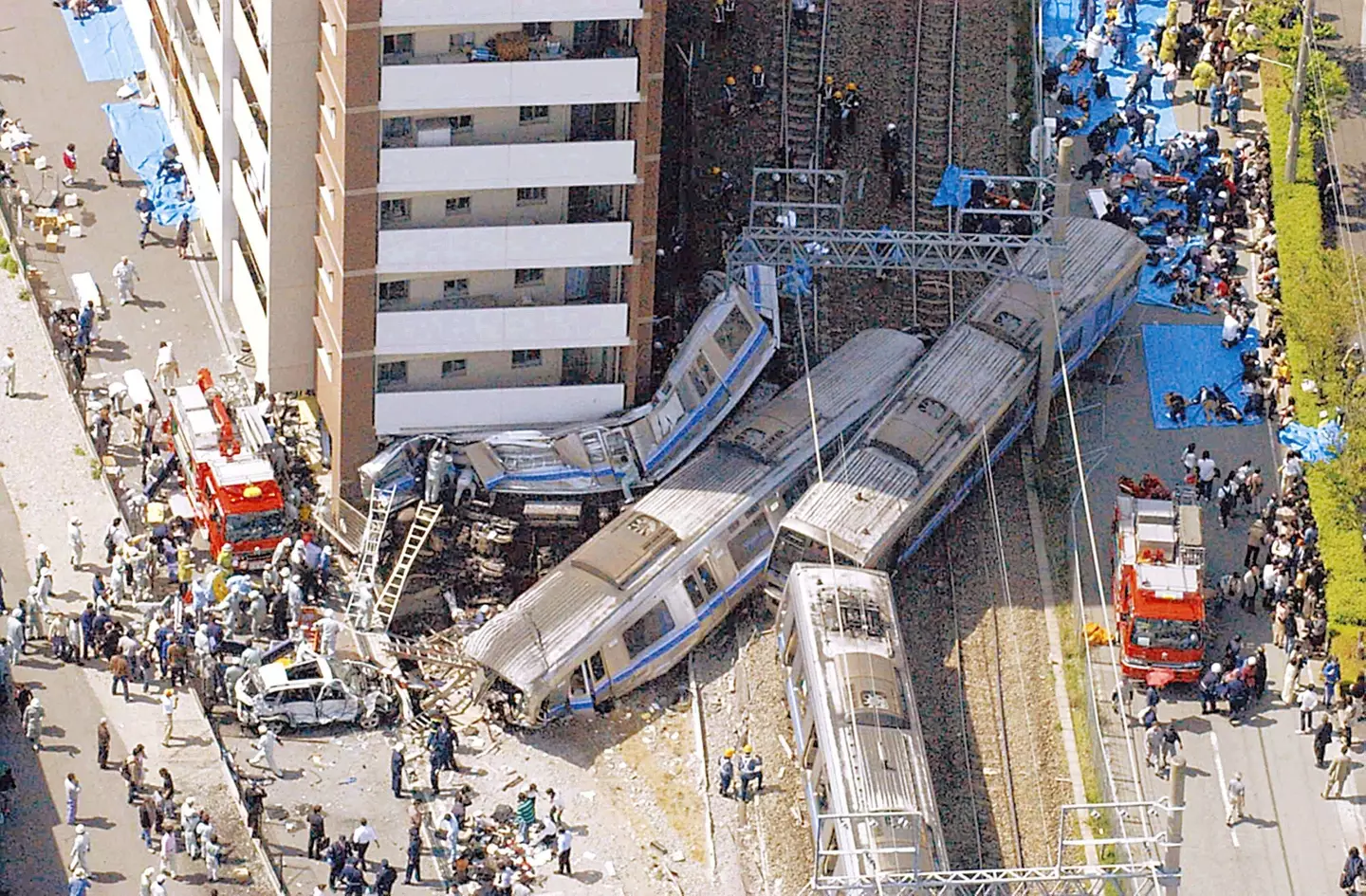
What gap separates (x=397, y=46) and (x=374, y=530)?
1338cm

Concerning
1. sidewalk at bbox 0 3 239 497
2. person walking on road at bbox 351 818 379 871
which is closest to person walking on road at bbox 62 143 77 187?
sidewalk at bbox 0 3 239 497

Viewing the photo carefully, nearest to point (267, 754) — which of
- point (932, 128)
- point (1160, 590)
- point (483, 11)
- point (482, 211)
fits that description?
point (482, 211)

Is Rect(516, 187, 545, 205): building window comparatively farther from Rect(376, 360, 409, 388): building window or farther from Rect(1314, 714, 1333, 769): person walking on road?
Rect(1314, 714, 1333, 769): person walking on road

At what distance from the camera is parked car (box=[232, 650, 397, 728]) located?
88750 mm

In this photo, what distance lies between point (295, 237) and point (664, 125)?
19.4 m

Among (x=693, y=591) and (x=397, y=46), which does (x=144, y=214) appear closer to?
(x=397, y=46)

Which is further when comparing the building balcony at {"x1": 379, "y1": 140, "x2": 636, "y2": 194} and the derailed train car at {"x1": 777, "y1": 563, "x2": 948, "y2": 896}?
the building balcony at {"x1": 379, "y1": 140, "x2": 636, "y2": 194}

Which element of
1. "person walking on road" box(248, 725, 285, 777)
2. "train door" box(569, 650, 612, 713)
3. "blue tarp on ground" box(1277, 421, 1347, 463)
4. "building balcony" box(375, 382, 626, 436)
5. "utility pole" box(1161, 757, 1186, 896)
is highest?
"building balcony" box(375, 382, 626, 436)

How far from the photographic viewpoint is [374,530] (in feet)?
307

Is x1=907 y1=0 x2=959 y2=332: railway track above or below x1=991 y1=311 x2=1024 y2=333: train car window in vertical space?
above

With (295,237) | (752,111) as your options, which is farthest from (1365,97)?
(295,237)

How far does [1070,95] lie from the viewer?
115 meters

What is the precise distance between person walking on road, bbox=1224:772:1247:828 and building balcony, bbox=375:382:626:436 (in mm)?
20830

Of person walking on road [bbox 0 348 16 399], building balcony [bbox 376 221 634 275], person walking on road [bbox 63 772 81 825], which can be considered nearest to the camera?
person walking on road [bbox 63 772 81 825]
